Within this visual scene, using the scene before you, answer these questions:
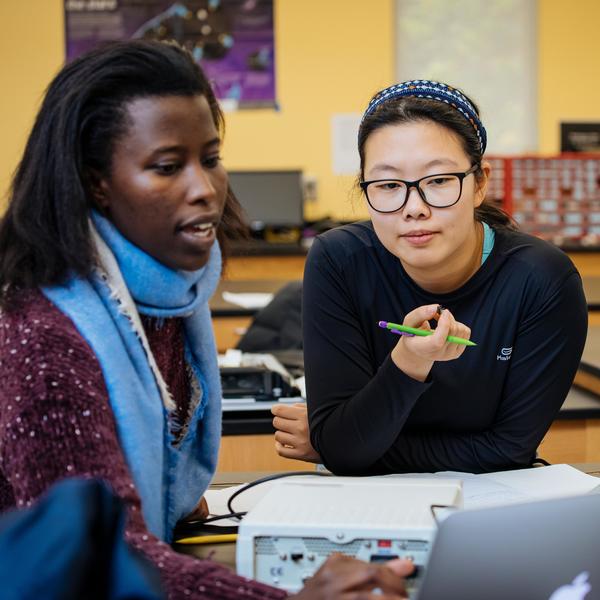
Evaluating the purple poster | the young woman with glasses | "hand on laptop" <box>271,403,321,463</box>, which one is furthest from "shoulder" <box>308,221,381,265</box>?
the purple poster

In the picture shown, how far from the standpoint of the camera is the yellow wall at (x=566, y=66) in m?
6.24

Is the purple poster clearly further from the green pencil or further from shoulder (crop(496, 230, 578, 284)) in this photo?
the green pencil

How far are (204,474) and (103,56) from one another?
0.55 meters

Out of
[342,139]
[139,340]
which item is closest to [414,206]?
[139,340]

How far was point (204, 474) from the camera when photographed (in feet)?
4.15

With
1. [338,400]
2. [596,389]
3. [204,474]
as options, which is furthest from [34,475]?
[596,389]

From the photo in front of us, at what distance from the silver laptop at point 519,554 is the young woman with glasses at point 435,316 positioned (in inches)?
21.1

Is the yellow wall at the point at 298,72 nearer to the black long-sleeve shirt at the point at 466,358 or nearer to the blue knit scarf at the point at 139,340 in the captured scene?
the black long-sleeve shirt at the point at 466,358

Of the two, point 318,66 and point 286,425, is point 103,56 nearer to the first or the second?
point 286,425

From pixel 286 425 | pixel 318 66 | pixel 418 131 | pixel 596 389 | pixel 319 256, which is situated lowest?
pixel 596 389

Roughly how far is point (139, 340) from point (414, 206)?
54cm

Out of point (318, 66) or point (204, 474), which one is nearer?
point (204, 474)

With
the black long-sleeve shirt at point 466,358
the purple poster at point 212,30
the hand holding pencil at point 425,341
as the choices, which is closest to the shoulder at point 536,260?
the black long-sleeve shirt at point 466,358

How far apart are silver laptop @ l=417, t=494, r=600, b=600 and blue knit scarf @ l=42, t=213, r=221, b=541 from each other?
369 millimetres
